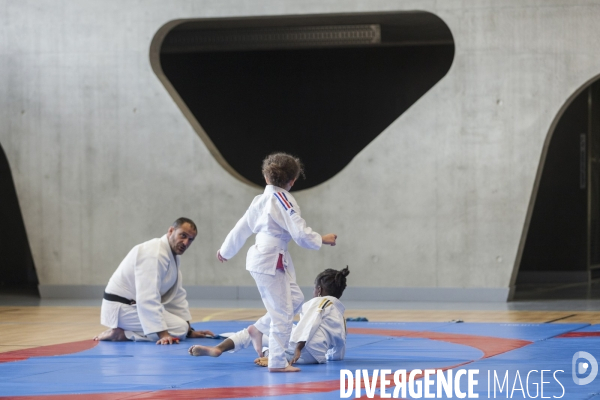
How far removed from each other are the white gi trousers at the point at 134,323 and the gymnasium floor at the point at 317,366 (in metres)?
0.18

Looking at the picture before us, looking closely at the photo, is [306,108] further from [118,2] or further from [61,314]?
[61,314]

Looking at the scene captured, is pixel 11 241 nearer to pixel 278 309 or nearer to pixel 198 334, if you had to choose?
pixel 198 334

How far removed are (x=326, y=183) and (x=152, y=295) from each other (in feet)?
15.3

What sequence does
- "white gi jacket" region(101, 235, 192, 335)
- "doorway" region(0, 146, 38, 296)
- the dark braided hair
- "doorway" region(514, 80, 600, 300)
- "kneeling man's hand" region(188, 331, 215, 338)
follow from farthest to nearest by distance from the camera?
"doorway" region(0, 146, 38, 296), "doorway" region(514, 80, 600, 300), "kneeling man's hand" region(188, 331, 215, 338), "white gi jacket" region(101, 235, 192, 335), the dark braided hair

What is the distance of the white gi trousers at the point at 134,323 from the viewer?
6539 mm

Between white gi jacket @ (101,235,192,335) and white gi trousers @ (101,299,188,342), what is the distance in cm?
1

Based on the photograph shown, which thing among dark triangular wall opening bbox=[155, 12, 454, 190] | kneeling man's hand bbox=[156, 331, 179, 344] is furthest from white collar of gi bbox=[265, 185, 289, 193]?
dark triangular wall opening bbox=[155, 12, 454, 190]

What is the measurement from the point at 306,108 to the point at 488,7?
439cm

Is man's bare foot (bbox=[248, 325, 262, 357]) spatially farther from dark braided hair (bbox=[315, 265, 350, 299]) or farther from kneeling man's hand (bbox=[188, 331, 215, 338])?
kneeling man's hand (bbox=[188, 331, 215, 338])

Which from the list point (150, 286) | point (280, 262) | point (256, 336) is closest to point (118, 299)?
point (150, 286)

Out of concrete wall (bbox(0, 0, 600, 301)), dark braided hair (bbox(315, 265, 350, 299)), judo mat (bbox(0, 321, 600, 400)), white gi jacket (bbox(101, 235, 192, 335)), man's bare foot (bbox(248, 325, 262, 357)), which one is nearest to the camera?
judo mat (bbox(0, 321, 600, 400))

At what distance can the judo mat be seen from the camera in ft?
13.3

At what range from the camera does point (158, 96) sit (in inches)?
431

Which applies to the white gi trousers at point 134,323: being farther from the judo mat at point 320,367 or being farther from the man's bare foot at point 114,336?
the judo mat at point 320,367
